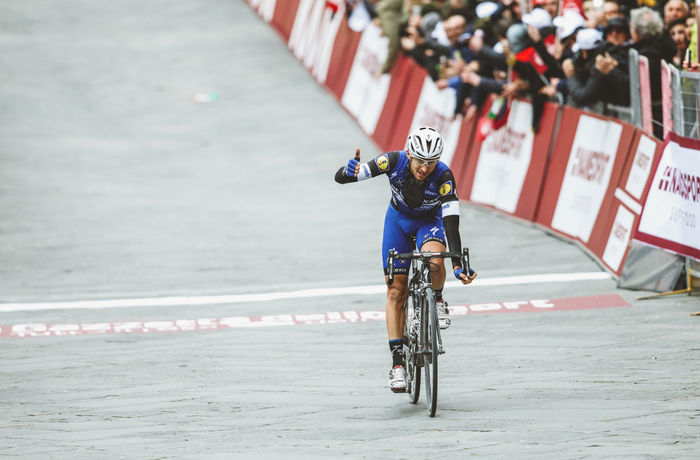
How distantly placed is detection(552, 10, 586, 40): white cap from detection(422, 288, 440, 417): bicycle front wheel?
277 inches

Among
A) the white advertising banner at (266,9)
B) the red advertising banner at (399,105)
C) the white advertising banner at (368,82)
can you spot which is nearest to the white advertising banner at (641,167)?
the red advertising banner at (399,105)

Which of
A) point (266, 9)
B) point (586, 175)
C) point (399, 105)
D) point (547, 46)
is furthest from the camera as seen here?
point (266, 9)

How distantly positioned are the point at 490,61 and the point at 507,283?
421 centimetres

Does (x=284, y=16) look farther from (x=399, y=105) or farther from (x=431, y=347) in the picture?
(x=431, y=347)

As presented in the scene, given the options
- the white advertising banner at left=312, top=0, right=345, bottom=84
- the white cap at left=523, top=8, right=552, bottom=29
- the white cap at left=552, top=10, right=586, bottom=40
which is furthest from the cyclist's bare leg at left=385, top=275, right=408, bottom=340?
the white advertising banner at left=312, top=0, right=345, bottom=84

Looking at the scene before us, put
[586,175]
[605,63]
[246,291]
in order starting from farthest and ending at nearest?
[586,175], [246,291], [605,63]

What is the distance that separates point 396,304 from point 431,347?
2.74 feet

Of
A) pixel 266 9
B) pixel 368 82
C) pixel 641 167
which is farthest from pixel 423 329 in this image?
pixel 266 9

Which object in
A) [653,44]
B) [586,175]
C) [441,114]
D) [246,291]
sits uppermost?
[653,44]

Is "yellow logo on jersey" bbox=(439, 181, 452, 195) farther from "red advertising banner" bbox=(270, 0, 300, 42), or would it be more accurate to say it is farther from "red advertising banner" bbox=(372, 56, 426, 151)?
"red advertising banner" bbox=(270, 0, 300, 42)

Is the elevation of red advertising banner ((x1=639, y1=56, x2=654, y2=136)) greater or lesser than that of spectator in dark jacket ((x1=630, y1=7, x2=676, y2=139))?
lesser

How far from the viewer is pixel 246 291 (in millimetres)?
14148

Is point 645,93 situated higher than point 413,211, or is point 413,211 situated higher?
point 413,211

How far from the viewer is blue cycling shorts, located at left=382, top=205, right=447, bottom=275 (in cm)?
871
